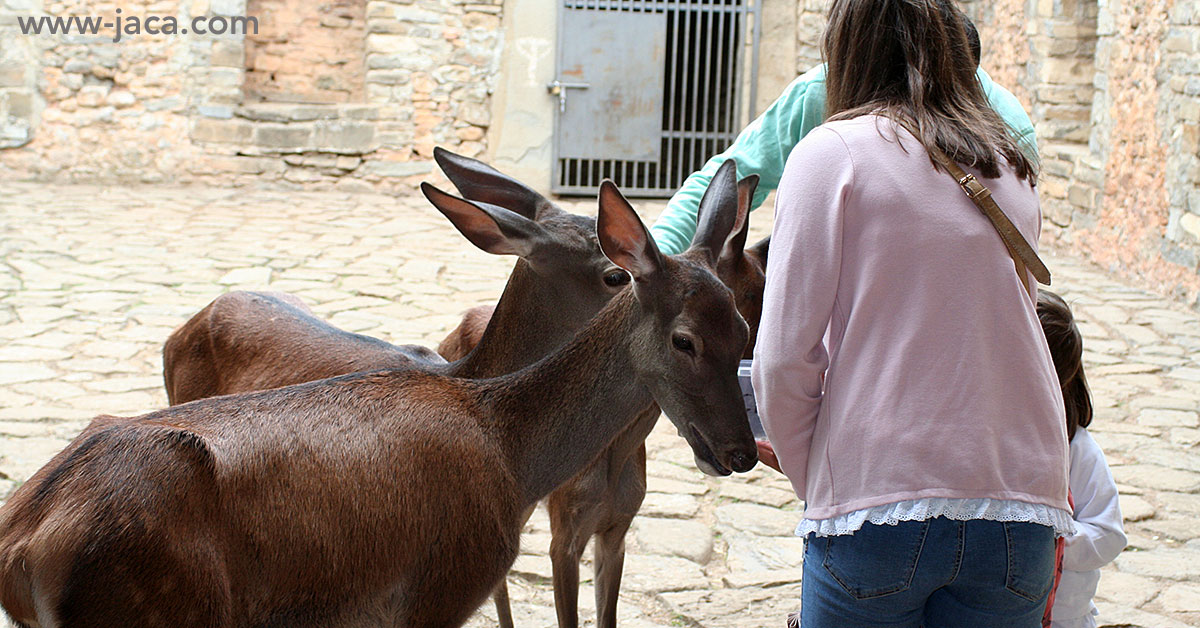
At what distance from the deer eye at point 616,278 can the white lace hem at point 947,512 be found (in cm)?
122

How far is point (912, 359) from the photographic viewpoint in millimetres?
2033

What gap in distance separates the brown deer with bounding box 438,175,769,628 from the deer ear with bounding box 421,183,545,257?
528mm

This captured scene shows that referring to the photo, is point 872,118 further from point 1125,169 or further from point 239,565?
point 1125,169

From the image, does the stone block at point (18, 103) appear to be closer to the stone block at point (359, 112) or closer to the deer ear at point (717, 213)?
the stone block at point (359, 112)

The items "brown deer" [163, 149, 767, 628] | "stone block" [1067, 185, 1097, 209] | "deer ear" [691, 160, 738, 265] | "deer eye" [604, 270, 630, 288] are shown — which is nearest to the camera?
"deer ear" [691, 160, 738, 265]

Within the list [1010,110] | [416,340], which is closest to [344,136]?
[416,340]

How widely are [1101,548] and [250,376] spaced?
2.44m

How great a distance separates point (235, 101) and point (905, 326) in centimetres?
1260

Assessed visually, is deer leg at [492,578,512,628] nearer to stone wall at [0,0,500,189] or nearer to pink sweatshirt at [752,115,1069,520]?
pink sweatshirt at [752,115,1069,520]

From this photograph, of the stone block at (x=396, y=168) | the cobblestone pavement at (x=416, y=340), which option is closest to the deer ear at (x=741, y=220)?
the cobblestone pavement at (x=416, y=340)

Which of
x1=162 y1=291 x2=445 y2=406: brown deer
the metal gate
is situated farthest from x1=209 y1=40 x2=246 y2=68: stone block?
x1=162 y1=291 x2=445 y2=406: brown deer

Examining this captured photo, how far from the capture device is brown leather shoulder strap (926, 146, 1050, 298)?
2025 millimetres

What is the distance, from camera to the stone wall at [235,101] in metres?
13.2

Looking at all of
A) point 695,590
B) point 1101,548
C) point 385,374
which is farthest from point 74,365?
point 1101,548
